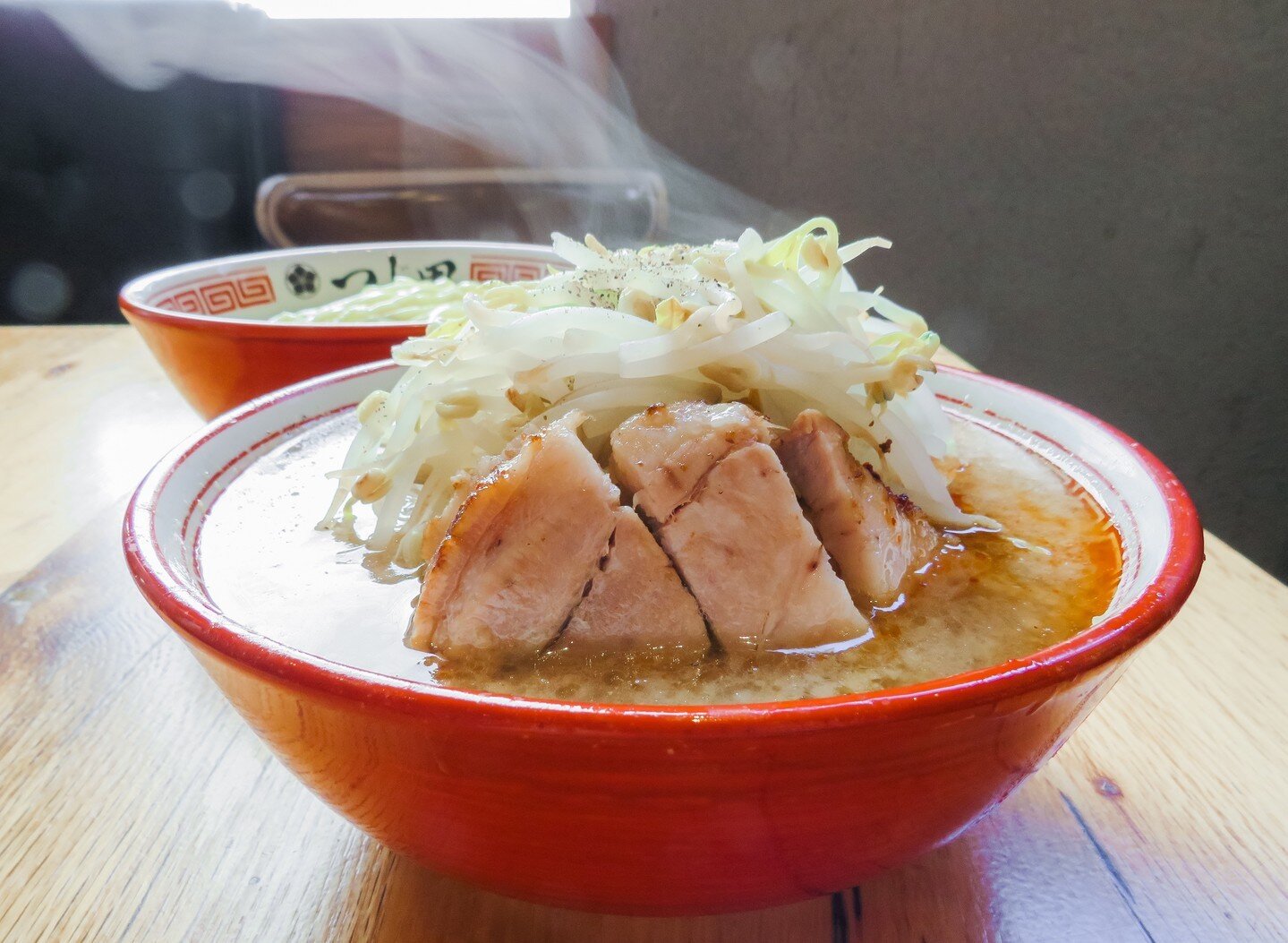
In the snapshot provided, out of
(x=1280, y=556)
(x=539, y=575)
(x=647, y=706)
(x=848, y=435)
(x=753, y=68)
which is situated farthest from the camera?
(x=753, y=68)

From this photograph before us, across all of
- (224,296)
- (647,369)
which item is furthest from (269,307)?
(647,369)

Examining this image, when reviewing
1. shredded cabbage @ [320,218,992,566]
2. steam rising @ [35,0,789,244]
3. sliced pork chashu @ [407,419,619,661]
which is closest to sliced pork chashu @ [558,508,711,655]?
sliced pork chashu @ [407,419,619,661]

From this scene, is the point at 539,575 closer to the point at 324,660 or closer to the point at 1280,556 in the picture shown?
the point at 324,660

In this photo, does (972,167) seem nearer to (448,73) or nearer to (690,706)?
(448,73)

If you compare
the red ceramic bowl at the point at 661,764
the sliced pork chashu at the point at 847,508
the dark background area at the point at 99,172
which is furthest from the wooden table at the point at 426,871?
the dark background area at the point at 99,172

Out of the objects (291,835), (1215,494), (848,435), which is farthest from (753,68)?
(291,835)

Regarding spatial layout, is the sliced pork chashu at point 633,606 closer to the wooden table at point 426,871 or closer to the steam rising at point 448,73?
the wooden table at point 426,871

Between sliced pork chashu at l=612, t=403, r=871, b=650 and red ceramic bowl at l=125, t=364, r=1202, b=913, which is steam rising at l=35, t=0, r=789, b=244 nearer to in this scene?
sliced pork chashu at l=612, t=403, r=871, b=650
